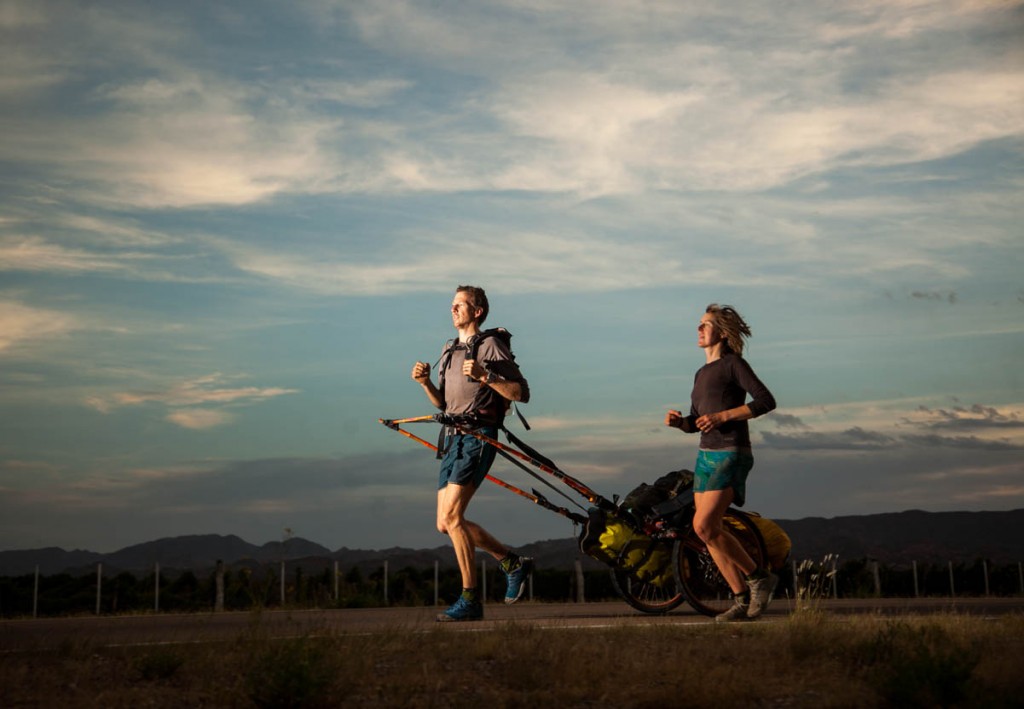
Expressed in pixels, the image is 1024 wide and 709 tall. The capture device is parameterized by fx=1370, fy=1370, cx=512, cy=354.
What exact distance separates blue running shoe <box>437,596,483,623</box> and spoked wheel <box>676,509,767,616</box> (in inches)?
69.8

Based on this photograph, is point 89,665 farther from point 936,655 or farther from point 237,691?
point 936,655

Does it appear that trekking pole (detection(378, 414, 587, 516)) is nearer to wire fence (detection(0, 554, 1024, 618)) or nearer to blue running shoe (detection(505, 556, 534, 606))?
blue running shoe (detection(505, 556, 534, 606))

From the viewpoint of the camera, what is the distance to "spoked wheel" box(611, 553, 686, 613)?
40.4 feet

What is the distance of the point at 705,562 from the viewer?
12.2m

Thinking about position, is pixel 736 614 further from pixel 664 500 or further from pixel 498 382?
pixel 498 382

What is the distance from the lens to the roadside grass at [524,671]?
7.68 metres

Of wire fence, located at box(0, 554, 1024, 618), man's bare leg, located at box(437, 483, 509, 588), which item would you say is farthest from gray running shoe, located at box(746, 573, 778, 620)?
wire fence, located at box(0, 554, 1024, 618)

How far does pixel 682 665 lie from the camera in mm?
8422

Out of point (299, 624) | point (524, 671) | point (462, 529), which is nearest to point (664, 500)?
point (462, 529)

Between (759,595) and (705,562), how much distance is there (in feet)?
2.47

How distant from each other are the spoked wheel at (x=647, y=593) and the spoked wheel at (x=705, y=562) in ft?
0.56

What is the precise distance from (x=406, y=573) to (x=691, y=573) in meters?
23.4

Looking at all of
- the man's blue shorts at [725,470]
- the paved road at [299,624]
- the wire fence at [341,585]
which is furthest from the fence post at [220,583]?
the man's blue shorts at [725,470]

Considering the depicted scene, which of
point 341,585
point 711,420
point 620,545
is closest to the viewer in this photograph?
point 711,420
